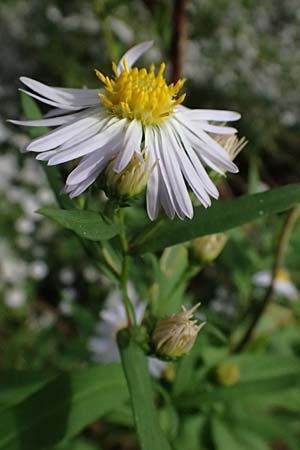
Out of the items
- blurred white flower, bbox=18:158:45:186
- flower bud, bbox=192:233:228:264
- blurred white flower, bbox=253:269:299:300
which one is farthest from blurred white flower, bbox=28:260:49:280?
flower bud, bbox=192:233:228:264

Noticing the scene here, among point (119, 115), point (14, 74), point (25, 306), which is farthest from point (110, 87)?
point (14, 74)

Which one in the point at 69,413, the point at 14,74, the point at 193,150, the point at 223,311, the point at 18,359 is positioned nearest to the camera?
the point at 193,150

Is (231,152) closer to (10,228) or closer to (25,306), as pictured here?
(25,306)

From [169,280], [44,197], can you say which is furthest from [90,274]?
[169,280]

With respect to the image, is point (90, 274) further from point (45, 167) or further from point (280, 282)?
point (45, 167)

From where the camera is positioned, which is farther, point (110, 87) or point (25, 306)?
point (25, 306)

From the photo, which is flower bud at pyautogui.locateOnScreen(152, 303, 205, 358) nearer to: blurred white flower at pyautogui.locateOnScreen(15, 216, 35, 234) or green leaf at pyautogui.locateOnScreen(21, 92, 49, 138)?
green leaf at pyautogui.locateOnScreen(21, 92, 49, 138)
